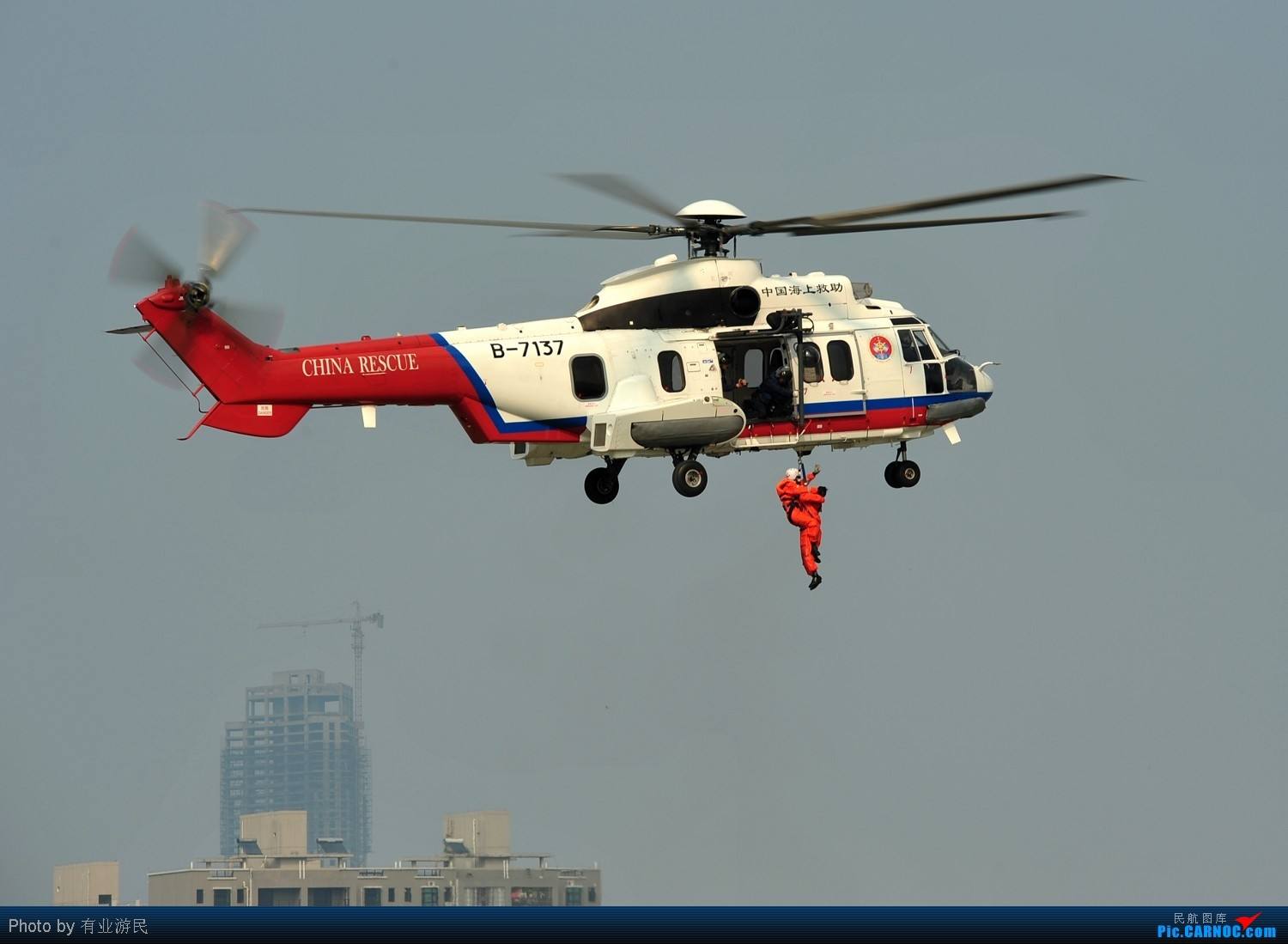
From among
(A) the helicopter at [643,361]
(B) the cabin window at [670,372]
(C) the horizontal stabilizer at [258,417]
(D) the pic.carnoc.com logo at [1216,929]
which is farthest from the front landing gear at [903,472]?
(D) the pic.carnoc.com logo at [1216,929]

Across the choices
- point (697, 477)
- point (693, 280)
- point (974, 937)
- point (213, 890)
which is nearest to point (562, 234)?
point (693, 280)

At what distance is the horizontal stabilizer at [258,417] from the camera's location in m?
33.5

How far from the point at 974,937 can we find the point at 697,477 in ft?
388

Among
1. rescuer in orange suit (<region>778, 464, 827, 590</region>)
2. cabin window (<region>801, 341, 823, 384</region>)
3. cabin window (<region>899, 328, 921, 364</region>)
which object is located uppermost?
cabin window (<region>899, 328, 921, 364</region>)

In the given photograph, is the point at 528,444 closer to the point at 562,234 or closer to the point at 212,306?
the point at 562,234

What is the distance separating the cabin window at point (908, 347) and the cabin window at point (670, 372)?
194 inches

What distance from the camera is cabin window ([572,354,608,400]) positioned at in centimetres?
3519

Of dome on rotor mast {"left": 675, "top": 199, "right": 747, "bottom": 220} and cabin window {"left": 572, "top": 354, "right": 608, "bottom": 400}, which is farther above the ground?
dome on rotor mast {"left": 675, "top": 199, "right": 747, "bottom": 220}

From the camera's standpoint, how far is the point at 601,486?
37.2 m

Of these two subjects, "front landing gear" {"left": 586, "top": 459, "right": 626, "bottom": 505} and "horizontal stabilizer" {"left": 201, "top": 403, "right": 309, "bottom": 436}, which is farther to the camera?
"front landing gear" {"left": 586, "top": 459, "right": 626, "bottom": 505}

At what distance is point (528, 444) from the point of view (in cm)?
3584

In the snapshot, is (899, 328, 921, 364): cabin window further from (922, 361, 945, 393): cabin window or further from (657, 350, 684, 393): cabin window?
(657, 350, 684, 393): cabin window

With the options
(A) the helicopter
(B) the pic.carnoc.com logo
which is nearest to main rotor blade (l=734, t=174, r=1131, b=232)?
(A) the helicopter

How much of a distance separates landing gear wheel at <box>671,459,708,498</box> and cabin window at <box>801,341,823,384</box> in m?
2.75
